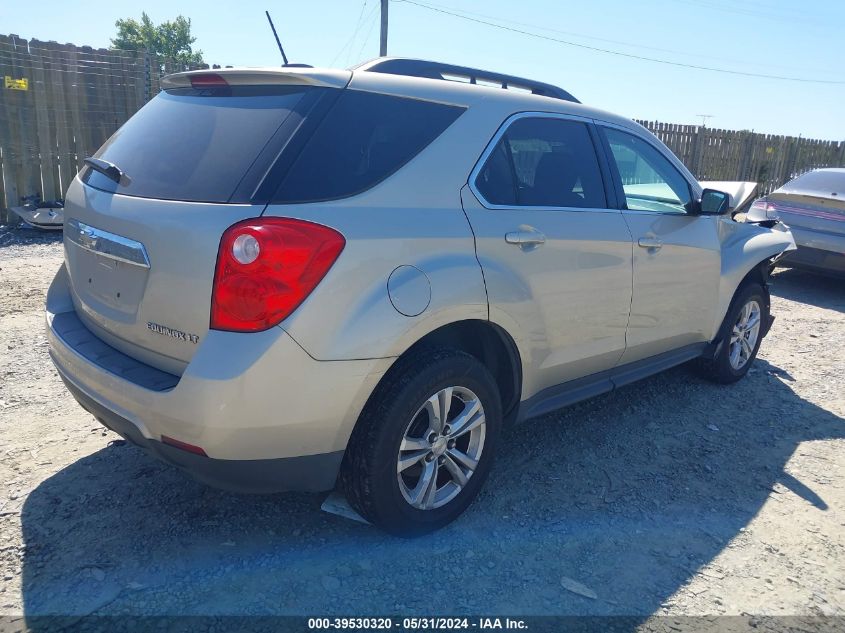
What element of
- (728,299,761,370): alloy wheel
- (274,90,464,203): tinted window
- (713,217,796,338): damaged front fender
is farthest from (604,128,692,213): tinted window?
(274,90,464,203): tinted window

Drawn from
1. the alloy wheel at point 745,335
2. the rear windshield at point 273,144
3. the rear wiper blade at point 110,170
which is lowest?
the alloy wheel at point 745,335

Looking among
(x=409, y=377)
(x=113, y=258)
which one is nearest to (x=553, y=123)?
(x=409, y=377)

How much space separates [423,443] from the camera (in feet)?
8.93

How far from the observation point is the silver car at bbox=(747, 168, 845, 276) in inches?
316

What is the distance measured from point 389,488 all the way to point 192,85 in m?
1.89

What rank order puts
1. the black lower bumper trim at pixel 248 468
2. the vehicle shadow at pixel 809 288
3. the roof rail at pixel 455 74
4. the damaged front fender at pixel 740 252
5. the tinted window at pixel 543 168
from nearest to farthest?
the black lower bumper trim at pixel 248 468
the tinted window at pixel 543 168
the roof rail at pixel 455 74
the damaged front fender at pixel 740 252
the vehicle shadow at pixel 809 288

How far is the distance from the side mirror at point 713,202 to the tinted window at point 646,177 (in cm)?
9

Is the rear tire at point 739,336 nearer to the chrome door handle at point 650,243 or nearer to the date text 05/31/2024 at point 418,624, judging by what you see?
the chrome door handle at point 650,243

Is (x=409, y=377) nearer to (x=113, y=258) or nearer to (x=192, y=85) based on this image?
(x=113, y=258)

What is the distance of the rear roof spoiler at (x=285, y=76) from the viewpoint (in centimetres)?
250

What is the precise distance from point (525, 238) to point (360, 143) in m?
0.88

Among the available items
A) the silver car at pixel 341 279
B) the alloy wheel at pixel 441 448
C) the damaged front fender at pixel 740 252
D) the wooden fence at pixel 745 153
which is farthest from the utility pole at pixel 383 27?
the alloy wheel at pixel 441 448

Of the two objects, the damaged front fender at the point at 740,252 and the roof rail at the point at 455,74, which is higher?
the roof rail at the point at 455,74

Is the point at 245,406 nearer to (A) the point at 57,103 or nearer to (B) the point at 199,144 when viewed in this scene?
(B) the point at 199,144
